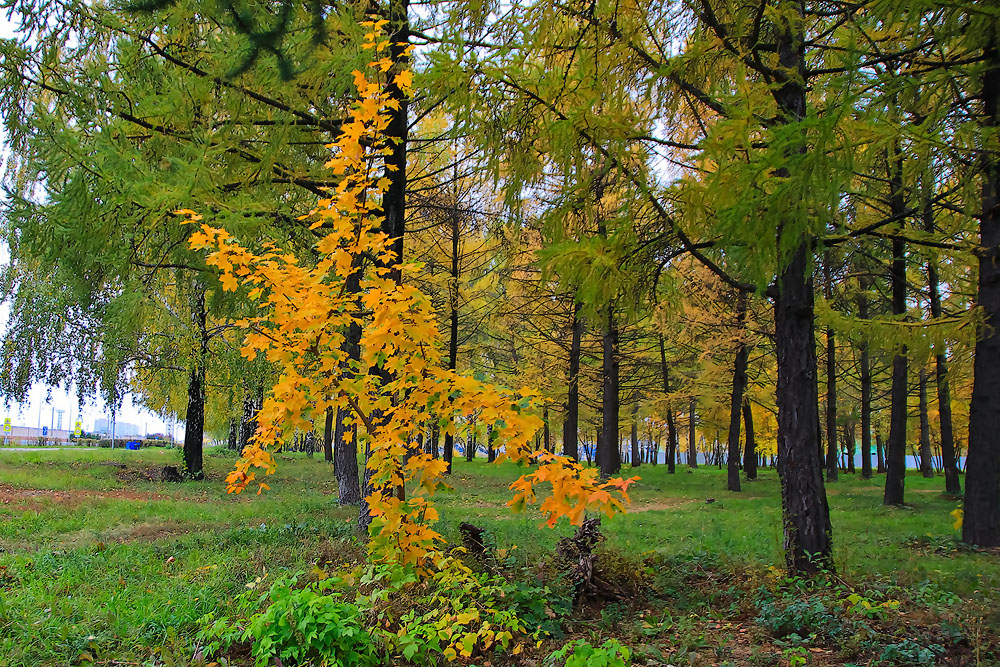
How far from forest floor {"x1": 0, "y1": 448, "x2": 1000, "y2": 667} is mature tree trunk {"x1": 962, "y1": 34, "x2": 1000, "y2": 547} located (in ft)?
1.51

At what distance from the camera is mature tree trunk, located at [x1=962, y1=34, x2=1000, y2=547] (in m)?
6.93

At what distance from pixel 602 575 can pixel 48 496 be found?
9696 millimetres

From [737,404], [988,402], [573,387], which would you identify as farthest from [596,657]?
[573,387]

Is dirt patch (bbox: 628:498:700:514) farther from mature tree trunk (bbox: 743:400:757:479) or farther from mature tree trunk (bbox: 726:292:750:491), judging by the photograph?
mature tree trunk (bbox: 743:400:757:479)

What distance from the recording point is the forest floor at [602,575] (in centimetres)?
364

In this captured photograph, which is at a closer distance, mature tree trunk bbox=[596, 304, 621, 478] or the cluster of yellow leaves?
the cluster of yellow leaves

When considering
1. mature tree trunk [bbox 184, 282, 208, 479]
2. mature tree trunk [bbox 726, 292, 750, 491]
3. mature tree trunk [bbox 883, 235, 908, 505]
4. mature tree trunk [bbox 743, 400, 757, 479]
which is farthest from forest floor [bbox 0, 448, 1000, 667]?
mature tree trunk [bbox 743, 400, 757, 479]

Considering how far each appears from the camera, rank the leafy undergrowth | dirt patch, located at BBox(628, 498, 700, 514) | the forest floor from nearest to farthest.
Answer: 1. the leafy undergrowth
2. the forest floor
3. dirt patch, located at BBox(628, 498, 700, 514)

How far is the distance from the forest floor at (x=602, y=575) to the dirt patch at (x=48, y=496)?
0.09 metres

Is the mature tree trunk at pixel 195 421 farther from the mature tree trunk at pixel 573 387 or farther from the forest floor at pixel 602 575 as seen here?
the mature tree trunk at pixel 573 387

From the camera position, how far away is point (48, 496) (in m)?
10.0

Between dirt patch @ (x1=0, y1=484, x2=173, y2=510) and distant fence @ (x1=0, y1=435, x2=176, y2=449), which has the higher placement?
dirt patch @ (x1=0, y1=484, x2=173, y2=510)

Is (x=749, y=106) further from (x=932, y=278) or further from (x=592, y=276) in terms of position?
(x=932, y=278)

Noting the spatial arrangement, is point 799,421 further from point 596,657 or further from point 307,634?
point 307,634
